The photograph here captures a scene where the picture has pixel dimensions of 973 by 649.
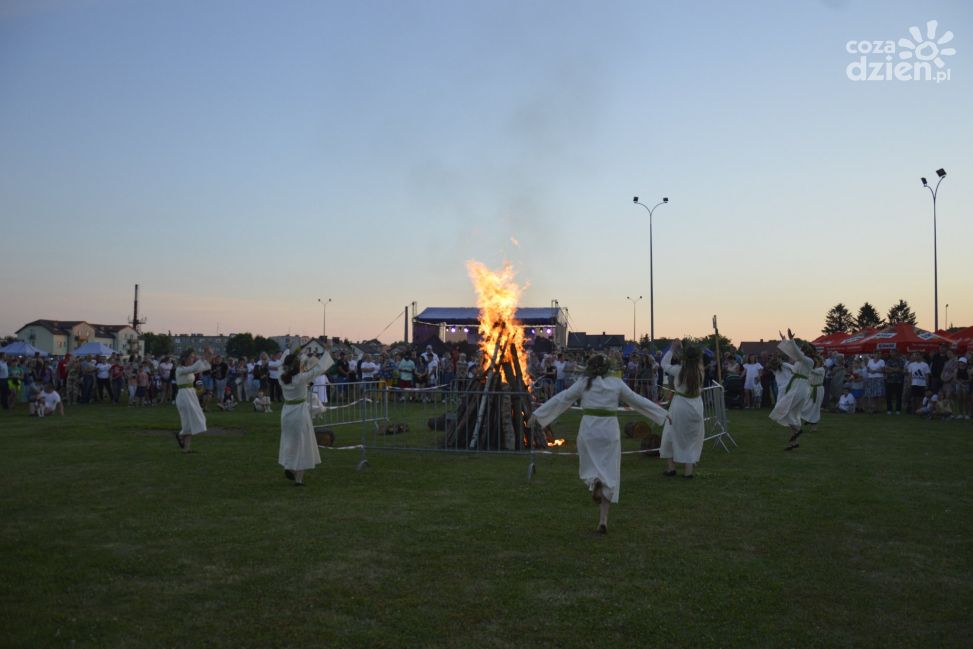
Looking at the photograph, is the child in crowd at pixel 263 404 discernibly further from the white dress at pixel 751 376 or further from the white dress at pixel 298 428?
the white dress at pixel 751 376

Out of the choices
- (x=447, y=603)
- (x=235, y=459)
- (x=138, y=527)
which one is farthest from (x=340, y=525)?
(x=235, y=459)

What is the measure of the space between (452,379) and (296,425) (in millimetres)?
16461

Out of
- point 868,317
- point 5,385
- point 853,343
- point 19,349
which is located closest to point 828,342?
point 853,343

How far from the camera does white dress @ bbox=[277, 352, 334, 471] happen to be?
40.3 ft

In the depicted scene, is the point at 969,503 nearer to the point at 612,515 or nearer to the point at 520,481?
the point at 612,515

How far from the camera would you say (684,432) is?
43.2 feet

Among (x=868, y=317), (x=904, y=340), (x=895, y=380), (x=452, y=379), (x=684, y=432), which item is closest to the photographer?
(x=684, y=432)

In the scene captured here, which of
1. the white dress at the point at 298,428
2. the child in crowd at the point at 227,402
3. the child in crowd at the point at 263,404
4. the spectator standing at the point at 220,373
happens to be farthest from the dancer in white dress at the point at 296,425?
the spectator standing at the point at 220,373

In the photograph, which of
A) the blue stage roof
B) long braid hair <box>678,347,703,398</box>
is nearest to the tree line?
the blue stage roof

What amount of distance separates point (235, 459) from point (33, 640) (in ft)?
30.8

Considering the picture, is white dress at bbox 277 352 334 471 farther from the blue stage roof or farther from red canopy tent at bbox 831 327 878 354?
the blue stage roof

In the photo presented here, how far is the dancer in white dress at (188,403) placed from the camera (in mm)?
15867

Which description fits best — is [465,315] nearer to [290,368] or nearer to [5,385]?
[5,385]

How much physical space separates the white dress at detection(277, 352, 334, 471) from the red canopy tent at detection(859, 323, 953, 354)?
25.1 metres
